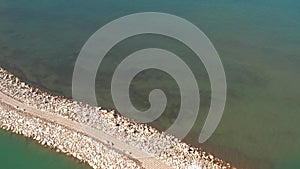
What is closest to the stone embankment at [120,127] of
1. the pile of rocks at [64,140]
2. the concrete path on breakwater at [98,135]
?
the concrete path on breakwater at [98,135]

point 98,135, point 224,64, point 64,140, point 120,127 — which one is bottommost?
point 64,140

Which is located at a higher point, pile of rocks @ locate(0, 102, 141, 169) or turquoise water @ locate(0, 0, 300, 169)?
turquoise water @ locate(0, 0, 300, 169)

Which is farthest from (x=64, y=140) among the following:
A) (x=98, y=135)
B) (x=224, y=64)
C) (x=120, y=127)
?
(x=224, y=64)

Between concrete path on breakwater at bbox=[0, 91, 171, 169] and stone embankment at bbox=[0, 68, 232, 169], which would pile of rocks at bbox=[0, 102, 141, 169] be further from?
stone embankment at bbox=[0, 68, 232, 169]

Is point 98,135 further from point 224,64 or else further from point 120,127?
point 224,64

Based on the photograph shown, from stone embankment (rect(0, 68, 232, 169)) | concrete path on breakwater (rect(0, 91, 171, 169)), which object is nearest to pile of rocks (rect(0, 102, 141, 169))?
concrete path on breakwater (rect(0, 91, 171, 169))

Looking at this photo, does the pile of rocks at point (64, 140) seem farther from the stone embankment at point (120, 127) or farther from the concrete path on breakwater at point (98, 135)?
the stone embankment at point (120, 127)
